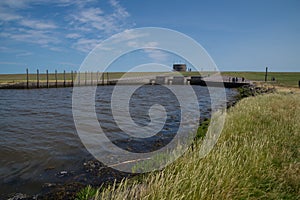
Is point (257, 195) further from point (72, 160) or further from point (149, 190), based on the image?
point (72, 160)

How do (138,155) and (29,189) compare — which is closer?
(29,189)

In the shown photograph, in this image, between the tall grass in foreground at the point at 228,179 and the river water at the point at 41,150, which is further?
the river water at the point at 41,150

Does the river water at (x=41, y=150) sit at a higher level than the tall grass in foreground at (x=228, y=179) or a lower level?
lower

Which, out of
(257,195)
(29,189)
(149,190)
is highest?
(149,190)

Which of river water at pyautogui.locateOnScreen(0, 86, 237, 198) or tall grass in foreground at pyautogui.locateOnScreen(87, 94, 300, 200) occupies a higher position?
tall grass in foreground at pyautogui.locateOnScreen(87, 94, 300, 200)

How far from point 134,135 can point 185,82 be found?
60.2 m

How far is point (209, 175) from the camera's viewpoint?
3.89m

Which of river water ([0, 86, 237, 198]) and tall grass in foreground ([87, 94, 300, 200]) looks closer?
tall grass in foreground ([87, 94, 300, 200])

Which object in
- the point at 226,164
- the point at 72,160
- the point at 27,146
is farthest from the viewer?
the point at 27,146

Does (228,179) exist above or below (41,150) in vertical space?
above

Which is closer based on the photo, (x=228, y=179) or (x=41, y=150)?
(x=228, y=179)

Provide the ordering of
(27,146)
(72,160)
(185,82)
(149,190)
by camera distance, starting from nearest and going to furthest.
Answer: (149,190), (72,160), (27,146), (185,82)

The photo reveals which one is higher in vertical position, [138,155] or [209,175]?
[209,175]

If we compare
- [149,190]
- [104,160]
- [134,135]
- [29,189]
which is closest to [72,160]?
[104,160]
